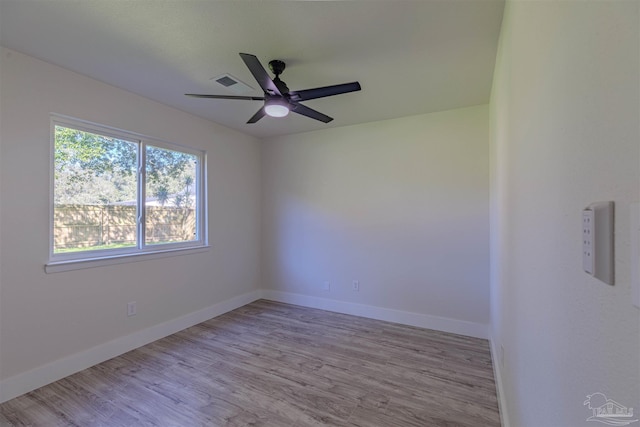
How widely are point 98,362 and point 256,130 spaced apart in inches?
120

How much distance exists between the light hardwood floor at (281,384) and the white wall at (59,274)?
325mm

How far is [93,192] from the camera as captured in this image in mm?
2570

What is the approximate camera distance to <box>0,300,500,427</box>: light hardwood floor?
1.86 m

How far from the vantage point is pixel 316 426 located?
5.84 ft

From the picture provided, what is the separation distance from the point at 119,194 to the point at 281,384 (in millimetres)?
2295

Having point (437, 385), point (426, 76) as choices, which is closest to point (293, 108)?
point (426, 76)

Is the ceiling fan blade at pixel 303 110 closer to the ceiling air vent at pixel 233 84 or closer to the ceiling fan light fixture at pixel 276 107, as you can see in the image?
the ceiling fan light fixture at pixel 276 107

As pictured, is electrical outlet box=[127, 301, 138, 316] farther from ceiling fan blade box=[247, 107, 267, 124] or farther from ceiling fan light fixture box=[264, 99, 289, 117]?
ceiling fan light fixture box=[264, 99, 289, 117]

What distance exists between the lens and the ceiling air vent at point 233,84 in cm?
239

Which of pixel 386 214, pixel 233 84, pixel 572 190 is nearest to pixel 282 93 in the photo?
pixel 233 84

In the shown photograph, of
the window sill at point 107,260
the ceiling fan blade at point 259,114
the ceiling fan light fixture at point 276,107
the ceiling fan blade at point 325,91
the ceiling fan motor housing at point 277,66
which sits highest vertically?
the ceiling fan motor housing at point 277,66

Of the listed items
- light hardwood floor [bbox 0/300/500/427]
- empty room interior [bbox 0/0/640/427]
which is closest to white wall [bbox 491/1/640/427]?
empty room interior [bbox 0/0/640/427]

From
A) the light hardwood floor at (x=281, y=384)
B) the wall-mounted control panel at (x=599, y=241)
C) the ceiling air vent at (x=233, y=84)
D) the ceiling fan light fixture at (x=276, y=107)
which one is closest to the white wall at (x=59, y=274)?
the light hardwood floor at (x=281, y=384)

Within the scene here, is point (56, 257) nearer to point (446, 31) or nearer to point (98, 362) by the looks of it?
point (98, 362)
